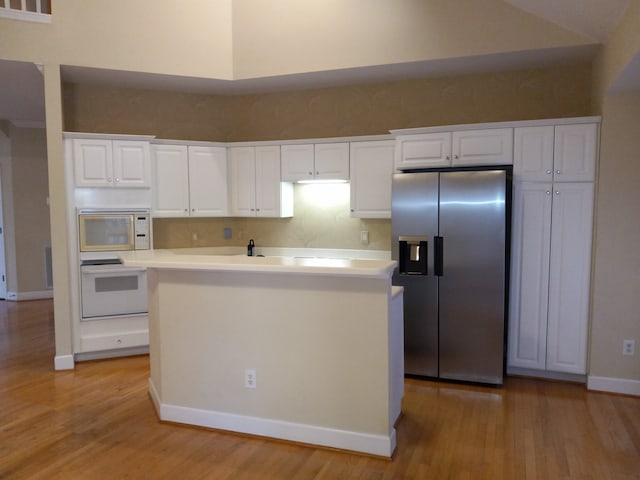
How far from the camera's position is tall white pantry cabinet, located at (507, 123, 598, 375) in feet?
12.6

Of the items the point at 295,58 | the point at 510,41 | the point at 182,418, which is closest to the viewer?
the point at 182,418

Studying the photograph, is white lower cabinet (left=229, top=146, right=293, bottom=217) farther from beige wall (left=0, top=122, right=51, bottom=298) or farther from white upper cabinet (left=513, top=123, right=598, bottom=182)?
beige wall (left=0, top=122, right=51, bottom=298)

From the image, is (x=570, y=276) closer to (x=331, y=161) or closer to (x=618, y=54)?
(x=618, y=54)

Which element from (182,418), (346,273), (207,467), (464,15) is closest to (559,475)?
(346,273)

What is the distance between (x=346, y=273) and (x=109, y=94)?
3830 mm

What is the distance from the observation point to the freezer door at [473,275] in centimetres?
384

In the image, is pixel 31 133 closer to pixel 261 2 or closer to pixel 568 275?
pixel 261 2

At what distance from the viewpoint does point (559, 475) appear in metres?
2.64

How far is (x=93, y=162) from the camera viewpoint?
14.8 feet

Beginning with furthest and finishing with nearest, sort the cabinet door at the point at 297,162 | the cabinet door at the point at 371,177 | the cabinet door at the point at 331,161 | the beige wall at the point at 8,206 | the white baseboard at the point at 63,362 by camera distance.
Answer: the beige wall at the point at 8,206
the cabinet door at the point at 297,162
the cabinet door at the point at 331,161
the cabinet door at the point at 371,177
the white baseboard at the point at 63,362

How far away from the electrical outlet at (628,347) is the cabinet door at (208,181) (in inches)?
154

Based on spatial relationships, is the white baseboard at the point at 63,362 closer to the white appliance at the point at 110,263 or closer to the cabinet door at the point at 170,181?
the white appliance at the point at 110,263

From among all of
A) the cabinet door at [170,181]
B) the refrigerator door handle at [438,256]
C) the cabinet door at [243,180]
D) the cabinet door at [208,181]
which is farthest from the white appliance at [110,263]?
the refrigerator door handle at [438,256]

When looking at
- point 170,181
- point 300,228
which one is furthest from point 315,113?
point 170,181
